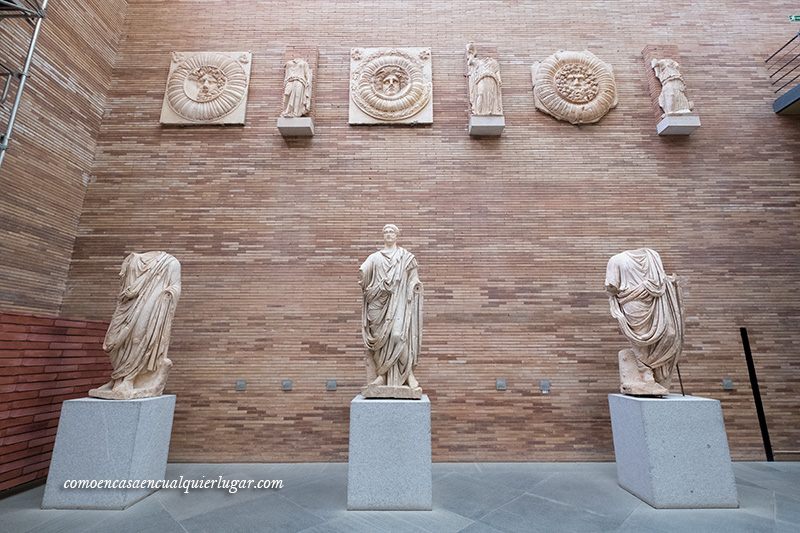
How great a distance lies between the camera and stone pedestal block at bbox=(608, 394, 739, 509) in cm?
367

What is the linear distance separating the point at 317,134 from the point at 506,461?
5.87 metres

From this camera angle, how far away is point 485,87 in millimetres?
6387

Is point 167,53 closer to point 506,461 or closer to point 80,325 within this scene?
point 80,325

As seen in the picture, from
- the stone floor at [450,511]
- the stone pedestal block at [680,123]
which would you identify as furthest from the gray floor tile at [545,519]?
the stone pedestal block at [680,123]

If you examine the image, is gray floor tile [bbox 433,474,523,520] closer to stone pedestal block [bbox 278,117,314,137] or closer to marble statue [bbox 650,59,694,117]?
stone pedestal block [bbox 278,117,314,137]

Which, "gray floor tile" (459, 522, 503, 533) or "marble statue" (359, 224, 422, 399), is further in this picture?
"marble statue" (359, 224, 422, 399)

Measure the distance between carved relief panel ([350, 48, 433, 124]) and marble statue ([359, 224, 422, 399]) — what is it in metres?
3.40

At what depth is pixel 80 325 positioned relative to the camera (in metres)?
4.95

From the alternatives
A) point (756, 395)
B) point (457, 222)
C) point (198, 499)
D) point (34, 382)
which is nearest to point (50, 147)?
point (34, 382)

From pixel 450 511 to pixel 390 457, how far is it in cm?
74

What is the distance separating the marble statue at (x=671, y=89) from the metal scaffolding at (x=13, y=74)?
30.7ft

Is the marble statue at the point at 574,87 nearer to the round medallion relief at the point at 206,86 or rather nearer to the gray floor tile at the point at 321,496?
the round medallion relief at the point at 206,86

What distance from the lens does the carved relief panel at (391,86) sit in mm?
6543

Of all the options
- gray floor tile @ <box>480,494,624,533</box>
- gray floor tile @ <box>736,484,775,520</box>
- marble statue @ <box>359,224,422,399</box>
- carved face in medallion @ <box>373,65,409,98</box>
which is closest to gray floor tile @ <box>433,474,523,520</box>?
gray floor tile @ <box>480,494,624,533</box>
